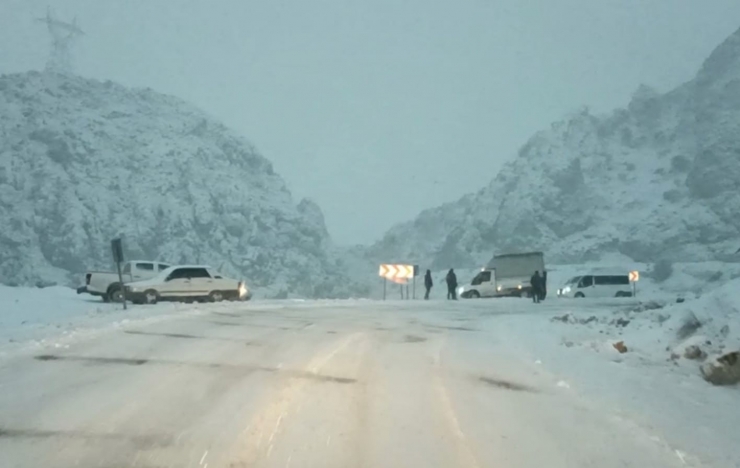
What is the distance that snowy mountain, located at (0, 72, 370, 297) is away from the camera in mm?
79812

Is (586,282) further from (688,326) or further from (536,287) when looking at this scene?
(688,326)

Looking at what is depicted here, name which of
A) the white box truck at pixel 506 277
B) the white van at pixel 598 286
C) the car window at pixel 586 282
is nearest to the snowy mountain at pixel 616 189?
the white van at pixel 598 286

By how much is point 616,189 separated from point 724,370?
Answer: 108 metres

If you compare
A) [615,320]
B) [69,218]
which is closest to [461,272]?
[69,218]

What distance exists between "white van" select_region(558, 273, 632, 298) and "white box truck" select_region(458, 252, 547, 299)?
10.9 ft

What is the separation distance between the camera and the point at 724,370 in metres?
9.66

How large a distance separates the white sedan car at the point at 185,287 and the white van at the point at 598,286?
88.2 ft

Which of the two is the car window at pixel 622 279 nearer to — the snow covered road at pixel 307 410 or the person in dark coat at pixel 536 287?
the person in dark coat at pixel 536 287

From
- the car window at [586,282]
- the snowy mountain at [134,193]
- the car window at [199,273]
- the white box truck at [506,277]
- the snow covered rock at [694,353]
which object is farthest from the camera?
the snowy mountain at [134,193]

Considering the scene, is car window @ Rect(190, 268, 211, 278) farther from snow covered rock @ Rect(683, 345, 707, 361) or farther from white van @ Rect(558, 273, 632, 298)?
white van @ Rect(558, 273, 632, 298)

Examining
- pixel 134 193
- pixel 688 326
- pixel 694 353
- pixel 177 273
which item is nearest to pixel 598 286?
pixel 177 273

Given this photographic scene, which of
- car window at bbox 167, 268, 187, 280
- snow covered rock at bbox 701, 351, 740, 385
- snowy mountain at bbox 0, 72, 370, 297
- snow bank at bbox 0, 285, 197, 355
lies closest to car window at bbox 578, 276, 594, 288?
car window at bbox 167, 268, 187, 280

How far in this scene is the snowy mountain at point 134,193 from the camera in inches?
3142

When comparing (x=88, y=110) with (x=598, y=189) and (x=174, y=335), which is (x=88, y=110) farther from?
(x=174, y=335)
